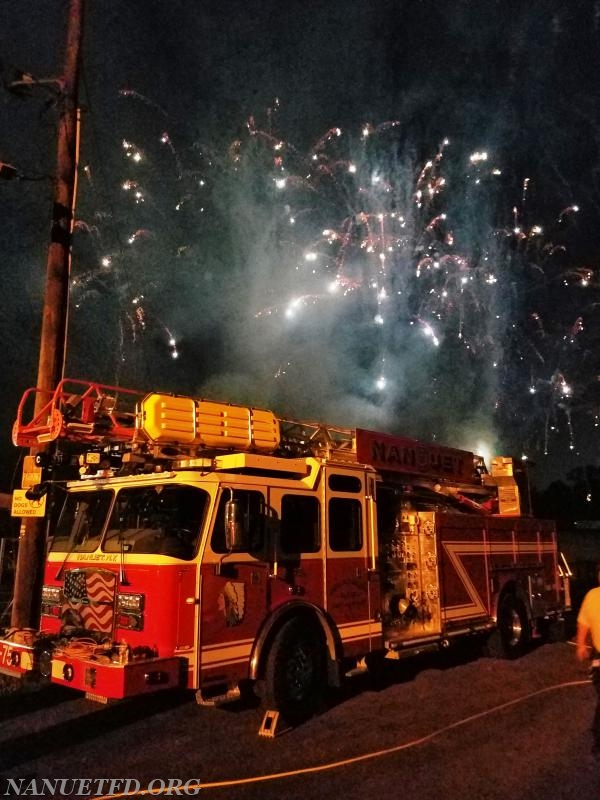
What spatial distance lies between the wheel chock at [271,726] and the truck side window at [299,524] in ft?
4.87

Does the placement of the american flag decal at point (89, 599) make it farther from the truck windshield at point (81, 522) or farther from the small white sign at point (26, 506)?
the small white sign at point (26, 506)

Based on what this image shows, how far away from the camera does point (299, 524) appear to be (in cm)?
691

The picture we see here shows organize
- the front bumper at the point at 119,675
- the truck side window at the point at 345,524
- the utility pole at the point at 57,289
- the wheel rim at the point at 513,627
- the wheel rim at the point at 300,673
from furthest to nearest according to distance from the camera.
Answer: the wheel rim at the point at 513,627 < the utility pole at the point at 57,289 < the truck side window at the point at 345,524 < the wheel rim at the point at 300,673 < the front bumper at the point at 119,675

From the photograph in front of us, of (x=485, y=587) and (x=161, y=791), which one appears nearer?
(x=161, y=791)

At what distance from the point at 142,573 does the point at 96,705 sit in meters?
2.13

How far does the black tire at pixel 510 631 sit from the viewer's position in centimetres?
955

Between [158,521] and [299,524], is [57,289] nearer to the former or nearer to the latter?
[158,521]

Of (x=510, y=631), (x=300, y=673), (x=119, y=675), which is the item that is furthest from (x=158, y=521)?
(x=510, y=631)

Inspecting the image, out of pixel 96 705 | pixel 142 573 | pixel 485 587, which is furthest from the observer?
pixel 485 587

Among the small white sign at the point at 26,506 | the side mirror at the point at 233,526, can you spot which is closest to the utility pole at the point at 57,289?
the small white sign at the point at 26,506

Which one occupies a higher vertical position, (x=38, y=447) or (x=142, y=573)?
(x=38, y=447)

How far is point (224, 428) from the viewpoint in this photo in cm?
666

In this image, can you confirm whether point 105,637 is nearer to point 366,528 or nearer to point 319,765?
point 319,765

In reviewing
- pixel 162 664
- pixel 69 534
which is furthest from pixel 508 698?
pixel 69 534
